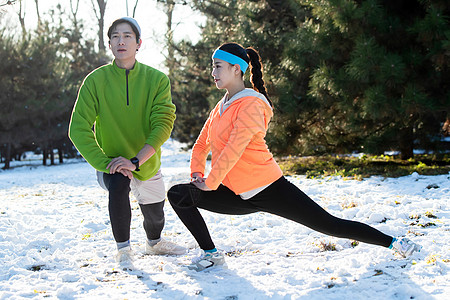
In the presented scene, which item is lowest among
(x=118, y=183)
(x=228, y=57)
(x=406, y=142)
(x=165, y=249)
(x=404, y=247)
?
(x=165, y=249)

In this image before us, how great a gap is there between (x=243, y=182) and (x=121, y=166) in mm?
850

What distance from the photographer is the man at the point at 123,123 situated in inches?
117

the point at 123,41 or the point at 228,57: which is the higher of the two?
the point at 123,41

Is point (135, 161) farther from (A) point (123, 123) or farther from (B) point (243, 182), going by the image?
(B) point (243, 182)

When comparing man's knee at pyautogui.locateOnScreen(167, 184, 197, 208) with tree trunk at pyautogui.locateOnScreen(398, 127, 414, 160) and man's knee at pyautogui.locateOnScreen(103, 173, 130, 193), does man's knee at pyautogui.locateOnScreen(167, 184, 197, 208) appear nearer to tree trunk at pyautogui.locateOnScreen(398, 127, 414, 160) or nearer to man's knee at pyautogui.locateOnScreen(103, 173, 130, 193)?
man's knee at pyautogui.locateOnScreen(103, 173, 130, 193)

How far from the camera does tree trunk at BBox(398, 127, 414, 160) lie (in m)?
7.68

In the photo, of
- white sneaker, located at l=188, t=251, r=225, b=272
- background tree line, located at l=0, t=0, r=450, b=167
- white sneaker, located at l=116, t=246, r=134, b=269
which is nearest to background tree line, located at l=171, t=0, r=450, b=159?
background tree line, located at l=0, t=0, r=450, b=167

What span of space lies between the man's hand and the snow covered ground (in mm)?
392

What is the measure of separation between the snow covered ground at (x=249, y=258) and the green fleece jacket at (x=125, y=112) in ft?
1.26

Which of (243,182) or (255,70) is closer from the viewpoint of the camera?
(243,182)

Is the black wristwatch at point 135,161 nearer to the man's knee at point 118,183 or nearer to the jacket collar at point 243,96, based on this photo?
the man's knee at point 118,183

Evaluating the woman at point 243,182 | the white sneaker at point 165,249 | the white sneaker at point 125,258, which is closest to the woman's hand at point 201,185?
the woman at point 243,182

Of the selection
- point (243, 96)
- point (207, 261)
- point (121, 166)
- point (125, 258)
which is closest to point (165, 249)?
point (125, 258)

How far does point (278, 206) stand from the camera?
2723mm
